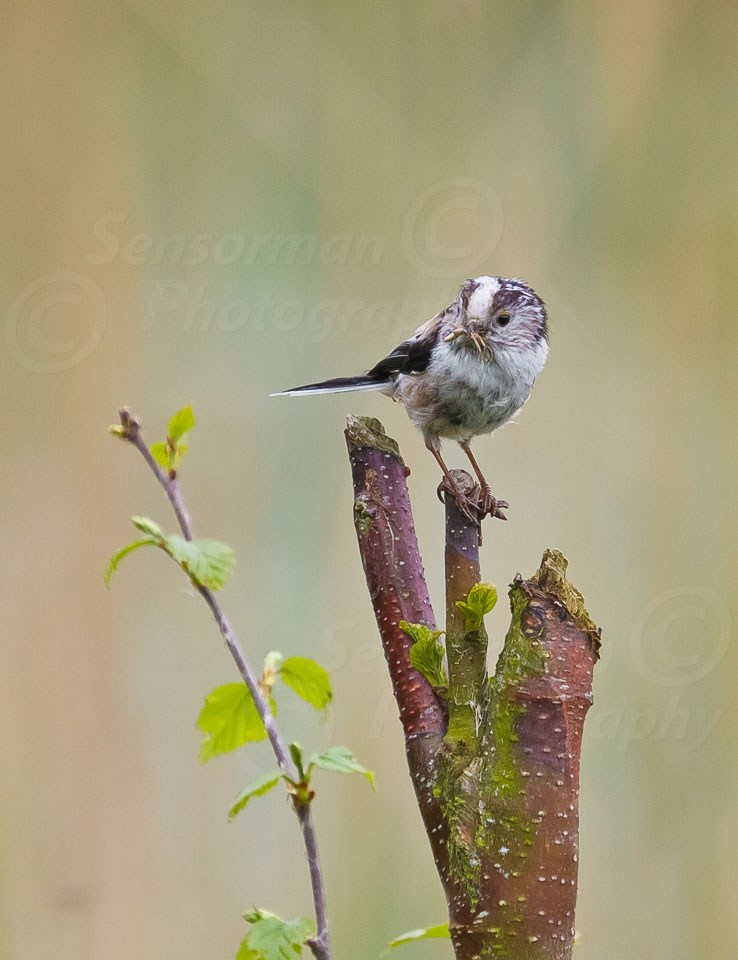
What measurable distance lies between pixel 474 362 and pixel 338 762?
2.31 feet

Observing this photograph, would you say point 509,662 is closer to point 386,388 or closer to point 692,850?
point 386,388

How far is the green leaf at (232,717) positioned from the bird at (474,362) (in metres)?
0.57

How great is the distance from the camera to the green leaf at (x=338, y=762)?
1.41 ft

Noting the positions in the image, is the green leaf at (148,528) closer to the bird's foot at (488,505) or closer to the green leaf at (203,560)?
the green leaf at (203,560)

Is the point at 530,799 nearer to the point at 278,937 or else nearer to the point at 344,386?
the point at 278,937

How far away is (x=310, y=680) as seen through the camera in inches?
20.3

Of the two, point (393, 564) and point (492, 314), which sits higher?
point (492, 314)

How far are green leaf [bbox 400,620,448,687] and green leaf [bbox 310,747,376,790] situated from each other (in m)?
0.10

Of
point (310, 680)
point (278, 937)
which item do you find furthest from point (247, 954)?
point (310, 680)

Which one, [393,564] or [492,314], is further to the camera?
[492,314]

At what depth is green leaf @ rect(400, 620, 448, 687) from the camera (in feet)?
1.79

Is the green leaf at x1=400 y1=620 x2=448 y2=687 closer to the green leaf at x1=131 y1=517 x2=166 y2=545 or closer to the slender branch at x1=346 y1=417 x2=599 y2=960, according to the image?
the slender branch at x1=346 y1=417 x2=599 y2=960

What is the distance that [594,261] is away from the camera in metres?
1.69

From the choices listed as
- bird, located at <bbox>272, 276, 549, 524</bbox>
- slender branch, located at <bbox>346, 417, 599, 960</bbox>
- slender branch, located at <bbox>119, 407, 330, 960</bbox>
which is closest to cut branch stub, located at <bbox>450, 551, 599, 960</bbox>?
slender branch, located at <bbox>346, 417, 599, 960</bbox>
